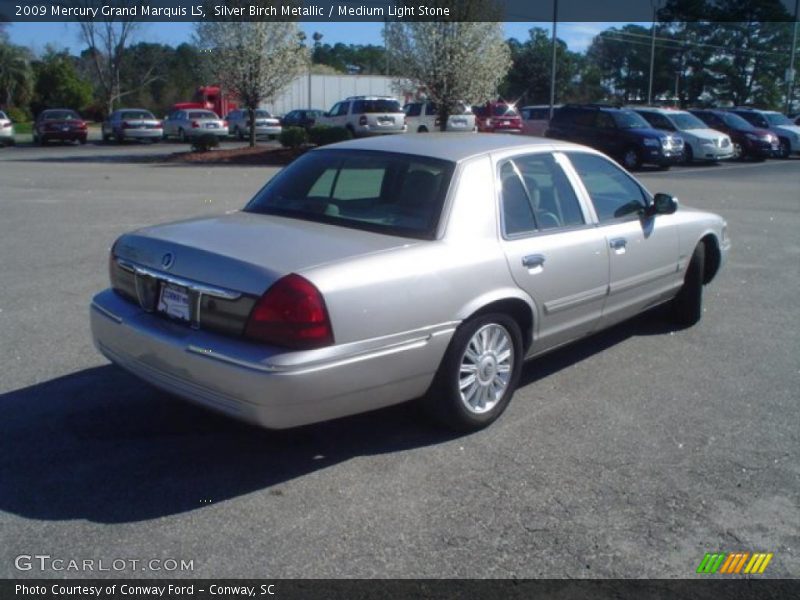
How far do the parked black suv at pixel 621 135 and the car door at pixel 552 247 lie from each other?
20.0 metres

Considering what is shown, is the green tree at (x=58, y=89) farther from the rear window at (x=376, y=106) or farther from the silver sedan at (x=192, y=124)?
the rear window at (x=376, y=106)

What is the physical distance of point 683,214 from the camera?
6758 millimetres

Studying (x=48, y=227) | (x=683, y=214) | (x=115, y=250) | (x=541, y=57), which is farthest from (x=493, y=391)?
(x=541, y=57)

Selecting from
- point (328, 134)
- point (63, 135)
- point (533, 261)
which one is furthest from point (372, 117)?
point (533, 261)

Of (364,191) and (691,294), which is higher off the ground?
(364,191)

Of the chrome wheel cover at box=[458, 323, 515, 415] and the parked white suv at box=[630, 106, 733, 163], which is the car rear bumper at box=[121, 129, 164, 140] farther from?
the chrome wheel cover at box=[458, 323, 515, 415]

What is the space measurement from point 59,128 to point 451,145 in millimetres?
35307

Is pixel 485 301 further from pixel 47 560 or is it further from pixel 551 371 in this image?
pixel 47 560

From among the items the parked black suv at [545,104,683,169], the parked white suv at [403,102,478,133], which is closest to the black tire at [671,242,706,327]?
the parked black suv at [545,104,683,169]

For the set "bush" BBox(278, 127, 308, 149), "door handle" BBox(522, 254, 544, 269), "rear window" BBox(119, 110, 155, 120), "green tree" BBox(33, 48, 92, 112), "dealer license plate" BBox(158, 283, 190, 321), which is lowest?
"dealer license plate" BBox(158, 283, 190, 321)

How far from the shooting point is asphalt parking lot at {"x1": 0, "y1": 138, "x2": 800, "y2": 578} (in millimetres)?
3602

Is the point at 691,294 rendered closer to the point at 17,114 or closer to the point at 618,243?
the point at 618,243

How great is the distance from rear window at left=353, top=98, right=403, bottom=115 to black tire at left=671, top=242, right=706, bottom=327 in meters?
24.7

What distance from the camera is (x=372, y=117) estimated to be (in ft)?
98.6
